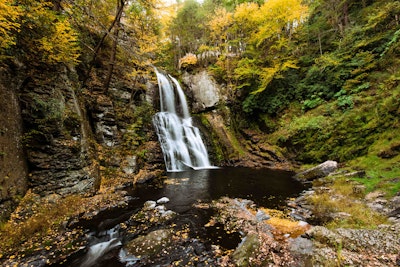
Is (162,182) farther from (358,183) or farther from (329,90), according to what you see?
(329,90)

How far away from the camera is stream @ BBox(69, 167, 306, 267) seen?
4148mm

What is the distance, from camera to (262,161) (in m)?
13.9

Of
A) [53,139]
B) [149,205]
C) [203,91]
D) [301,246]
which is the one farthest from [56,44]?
[203,91]

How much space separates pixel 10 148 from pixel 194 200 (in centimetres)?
561

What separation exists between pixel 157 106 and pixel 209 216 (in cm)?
1253

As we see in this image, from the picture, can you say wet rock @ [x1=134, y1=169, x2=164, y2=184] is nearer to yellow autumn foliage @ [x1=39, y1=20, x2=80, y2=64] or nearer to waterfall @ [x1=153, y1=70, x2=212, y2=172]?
waterfall @ [x1=153, y1=70, x2=212, y2=172]

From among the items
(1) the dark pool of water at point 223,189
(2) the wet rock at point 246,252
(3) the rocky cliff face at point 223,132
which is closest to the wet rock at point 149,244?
(2) the wet rock at point 246,252

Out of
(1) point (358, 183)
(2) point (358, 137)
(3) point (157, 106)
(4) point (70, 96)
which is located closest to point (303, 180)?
(1) point (358, 183)

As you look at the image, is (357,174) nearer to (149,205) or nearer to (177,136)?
(149,205)

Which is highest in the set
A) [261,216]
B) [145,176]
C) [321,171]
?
[145,176]

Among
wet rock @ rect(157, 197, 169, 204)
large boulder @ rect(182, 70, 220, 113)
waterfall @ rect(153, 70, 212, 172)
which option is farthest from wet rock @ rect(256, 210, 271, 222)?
large boulder @ rect(182, 70, 220, 113)

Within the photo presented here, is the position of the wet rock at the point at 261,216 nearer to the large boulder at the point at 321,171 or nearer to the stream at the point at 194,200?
the stream at the point at 194,200

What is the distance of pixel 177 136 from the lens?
14492 mm

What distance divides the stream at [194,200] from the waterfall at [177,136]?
2.21 m
